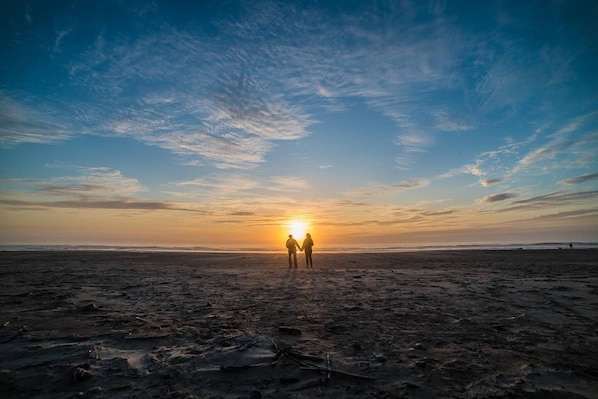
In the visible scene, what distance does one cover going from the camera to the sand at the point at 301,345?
3568mm

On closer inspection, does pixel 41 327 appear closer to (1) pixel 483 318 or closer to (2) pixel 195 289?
(2) pixel 195 289

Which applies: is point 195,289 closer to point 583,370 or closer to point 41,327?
point 41,327

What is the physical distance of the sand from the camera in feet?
11.7

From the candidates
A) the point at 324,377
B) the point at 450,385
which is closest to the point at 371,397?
the point at 324,377

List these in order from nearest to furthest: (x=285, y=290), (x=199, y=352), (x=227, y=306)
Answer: (x=199, y=352) → (x=227, y=306) → (x=285, y=290)

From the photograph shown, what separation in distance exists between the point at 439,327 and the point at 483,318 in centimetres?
140

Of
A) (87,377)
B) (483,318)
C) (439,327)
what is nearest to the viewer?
(87,377)

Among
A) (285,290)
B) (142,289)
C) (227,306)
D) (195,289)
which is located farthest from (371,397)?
(142,289)

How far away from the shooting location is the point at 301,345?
4.94 m

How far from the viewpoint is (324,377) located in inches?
148

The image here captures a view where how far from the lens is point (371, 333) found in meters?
5.55

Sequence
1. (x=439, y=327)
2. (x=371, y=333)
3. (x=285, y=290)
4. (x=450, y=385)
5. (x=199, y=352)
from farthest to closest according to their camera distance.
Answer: (x=285, y=290), (x=439, y=327), (x=371, y=333), (x=199, y=352), (x=450, y=385)

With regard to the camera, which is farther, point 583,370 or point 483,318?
point 483,318

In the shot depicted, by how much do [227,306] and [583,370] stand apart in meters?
6.94
